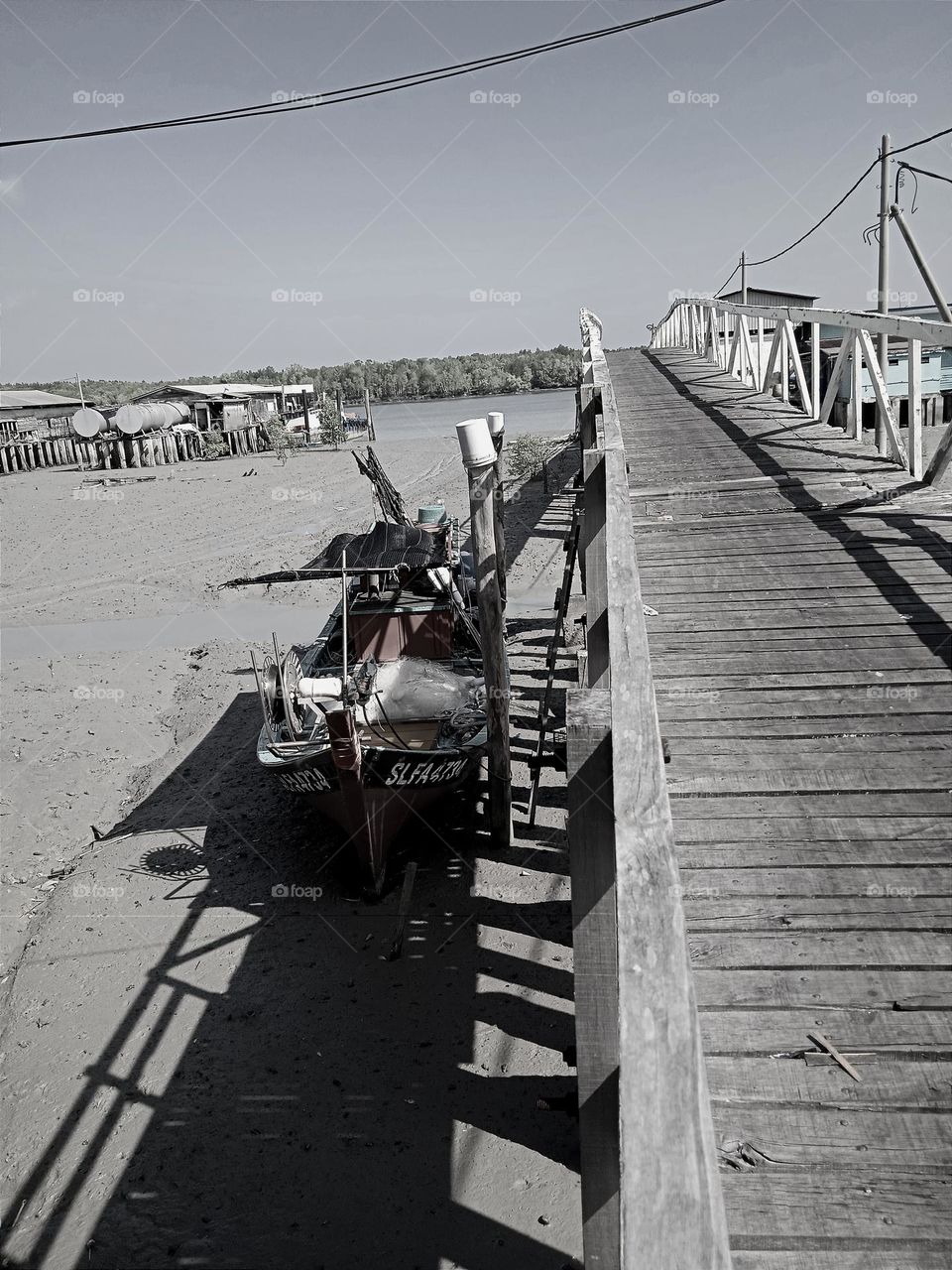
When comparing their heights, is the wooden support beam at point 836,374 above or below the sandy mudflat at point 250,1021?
above

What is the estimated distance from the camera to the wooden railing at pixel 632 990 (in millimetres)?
1137

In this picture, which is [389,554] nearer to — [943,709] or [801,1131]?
[943,709]

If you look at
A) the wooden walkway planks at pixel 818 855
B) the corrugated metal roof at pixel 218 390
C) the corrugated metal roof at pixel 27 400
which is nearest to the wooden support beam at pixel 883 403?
the wooden walkway planks at pixel 818 855

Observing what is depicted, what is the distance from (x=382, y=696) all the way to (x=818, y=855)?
276 inches

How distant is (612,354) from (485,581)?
18570 mm

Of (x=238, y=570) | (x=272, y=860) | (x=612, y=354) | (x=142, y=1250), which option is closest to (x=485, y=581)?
(x=272, y=860)

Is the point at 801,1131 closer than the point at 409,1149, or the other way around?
the point at 801,1131

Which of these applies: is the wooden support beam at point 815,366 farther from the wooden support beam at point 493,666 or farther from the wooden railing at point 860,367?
the wooden support beam at point 493,666

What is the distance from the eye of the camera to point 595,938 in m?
2.70

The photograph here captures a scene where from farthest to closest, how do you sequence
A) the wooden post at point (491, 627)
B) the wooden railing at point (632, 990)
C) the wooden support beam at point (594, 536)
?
the wooden post at point (491, 627) → the wooden support beam at point (594, 536) → the wooden railing at point (632, 990)

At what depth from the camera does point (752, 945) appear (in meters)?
2.87

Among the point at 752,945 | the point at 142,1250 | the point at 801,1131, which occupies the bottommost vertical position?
the point at 142,1250

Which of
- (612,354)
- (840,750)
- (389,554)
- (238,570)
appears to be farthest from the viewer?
(612,354)

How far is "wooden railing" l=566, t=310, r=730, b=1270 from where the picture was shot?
3.73 feet
